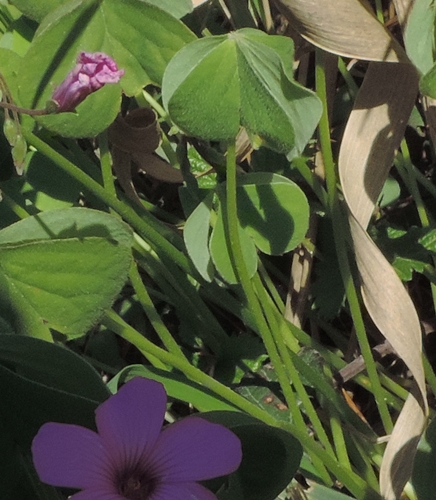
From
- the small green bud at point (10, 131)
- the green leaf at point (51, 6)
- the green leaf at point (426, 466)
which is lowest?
the green leaf at point (426, 466)

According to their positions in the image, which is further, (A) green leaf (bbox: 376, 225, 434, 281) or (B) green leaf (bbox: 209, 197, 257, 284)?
(A) green leaf (bbox: 376, 225, 434, 281)

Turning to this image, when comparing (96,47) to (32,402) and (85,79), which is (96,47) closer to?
(85,79)

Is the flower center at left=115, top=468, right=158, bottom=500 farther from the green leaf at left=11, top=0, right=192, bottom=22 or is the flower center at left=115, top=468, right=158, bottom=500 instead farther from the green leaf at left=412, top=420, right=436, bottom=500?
the green leaf at left=11, top=0, right=192, bottom=22

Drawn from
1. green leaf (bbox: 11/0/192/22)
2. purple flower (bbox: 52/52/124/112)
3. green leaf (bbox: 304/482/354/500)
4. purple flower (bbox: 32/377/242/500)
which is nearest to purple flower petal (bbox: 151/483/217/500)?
purple flower (bbox: 32/377/242/500)

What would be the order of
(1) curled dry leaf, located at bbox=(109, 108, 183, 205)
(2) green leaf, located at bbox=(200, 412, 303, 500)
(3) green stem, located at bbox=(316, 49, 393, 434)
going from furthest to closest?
1. (1) curled dry leaf, located at bbox=(109, 108, 183, 205)
2. (3) green stem, located at bbox=(316, 49, 393, 434)
3. (2) green leaf, located at bbox=(200, 412, 303, 500)

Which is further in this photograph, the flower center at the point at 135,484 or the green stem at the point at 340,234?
the green stem at the point at 340,234

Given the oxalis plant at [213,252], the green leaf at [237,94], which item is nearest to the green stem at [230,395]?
the oxalis plant at [213,252]

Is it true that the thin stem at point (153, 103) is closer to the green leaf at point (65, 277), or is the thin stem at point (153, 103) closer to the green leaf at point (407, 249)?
the green leaf at point (65, 277)

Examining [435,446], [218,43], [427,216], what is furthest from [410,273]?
[218,43]
